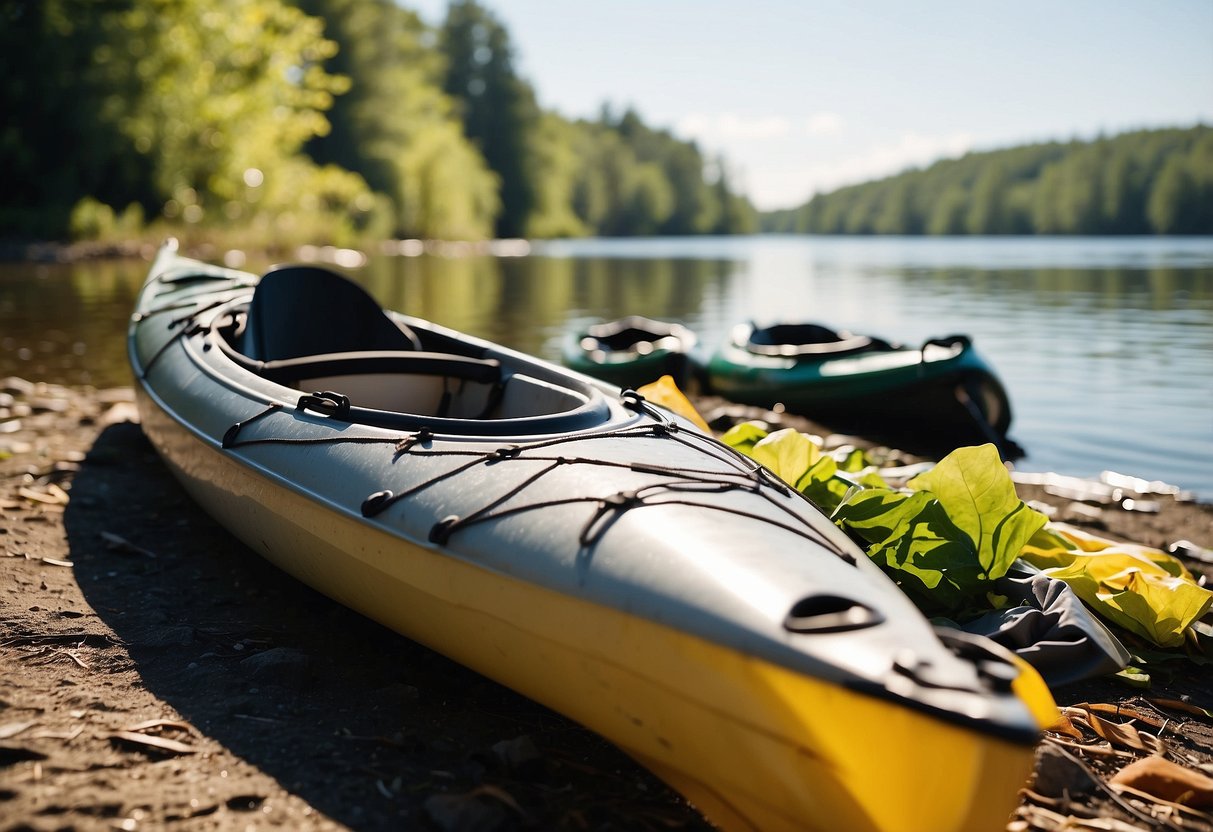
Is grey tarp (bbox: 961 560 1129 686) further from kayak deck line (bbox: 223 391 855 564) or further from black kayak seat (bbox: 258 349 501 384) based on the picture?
black kayak seat (bbox: 258 349 501 384)

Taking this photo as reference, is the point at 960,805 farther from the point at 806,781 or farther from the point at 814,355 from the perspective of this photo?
the point at 814,355

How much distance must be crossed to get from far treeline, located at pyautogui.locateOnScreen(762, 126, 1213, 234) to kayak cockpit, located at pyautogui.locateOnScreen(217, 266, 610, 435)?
268 ft

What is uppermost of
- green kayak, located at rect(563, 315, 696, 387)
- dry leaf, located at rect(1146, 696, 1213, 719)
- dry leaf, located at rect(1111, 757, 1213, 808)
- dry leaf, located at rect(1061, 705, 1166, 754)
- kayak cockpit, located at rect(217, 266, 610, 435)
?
kayak cockpit, located at rect(217, 266, 610, 435)

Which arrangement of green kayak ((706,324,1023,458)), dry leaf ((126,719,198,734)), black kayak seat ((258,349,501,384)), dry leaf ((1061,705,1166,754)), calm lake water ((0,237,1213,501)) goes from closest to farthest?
dry leaf ((126,719,198,734))
dry leaf ((1061,705,1166,754))
black kayak seat ((258,349,501,384))
green kayak ((706,324,1023,458))
calm lake water ((0,237,1213,501))

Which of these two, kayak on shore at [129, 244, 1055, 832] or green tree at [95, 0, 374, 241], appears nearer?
kayak on shore at [129, 244, 1055, 832]

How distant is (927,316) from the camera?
17422 millimetres

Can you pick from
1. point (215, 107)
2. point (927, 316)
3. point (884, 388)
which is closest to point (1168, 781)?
point (884, 388)

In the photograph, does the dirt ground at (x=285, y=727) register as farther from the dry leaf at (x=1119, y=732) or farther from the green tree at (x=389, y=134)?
the green tree at (x=389, y=134)

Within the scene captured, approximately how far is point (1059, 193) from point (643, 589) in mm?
100945

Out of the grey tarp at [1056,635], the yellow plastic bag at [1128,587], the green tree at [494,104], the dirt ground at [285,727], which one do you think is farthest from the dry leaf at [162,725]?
the green tree at [494,104]

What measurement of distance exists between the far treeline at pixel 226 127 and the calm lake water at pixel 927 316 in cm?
369

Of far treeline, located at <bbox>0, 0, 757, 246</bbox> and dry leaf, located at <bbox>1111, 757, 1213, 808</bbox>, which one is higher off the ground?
far treeline, located at <bbox>0, 0, 757, 246</bbox>

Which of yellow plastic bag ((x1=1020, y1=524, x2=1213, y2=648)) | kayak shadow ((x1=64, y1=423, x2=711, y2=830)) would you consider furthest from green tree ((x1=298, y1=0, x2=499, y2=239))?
yellow plastic bag ((x1=1020, y1=524, x2=1213, y2=648))

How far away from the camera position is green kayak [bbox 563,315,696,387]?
878cm
